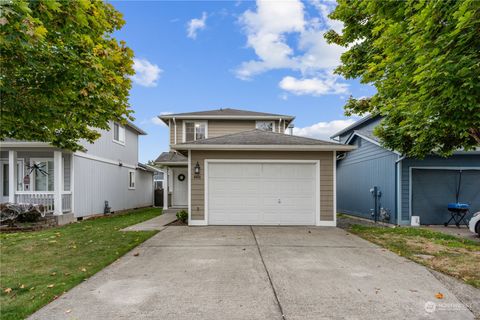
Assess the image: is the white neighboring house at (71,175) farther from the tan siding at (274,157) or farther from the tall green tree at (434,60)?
the tall green tree at (434,60)

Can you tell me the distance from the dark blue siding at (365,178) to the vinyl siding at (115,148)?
1211 cm

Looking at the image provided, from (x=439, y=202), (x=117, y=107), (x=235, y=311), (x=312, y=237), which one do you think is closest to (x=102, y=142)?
(x=117, y=107)

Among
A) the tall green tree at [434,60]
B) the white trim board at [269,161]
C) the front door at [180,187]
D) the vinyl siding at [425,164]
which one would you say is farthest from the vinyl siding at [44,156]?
the vinyl siding at [425,164]

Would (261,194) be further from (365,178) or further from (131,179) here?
(131,179)

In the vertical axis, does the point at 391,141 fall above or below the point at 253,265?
above

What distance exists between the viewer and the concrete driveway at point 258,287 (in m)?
3.07

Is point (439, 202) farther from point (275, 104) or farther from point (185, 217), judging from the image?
point (275, 104)

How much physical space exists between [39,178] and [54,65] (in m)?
9.76

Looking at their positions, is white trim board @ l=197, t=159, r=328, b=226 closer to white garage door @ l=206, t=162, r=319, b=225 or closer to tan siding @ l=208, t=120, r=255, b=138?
white garage door @ l=206, t=162, r=319, b=225

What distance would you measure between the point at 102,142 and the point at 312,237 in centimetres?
1100

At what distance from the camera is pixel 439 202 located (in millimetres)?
9867

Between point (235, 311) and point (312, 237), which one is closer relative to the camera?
point (235, 311)

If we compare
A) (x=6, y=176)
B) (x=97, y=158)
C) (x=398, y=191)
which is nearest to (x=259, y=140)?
(x=398, y=191)

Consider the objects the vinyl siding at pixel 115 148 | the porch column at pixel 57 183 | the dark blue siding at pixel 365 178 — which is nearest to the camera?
the porch column at pixel 57 183
